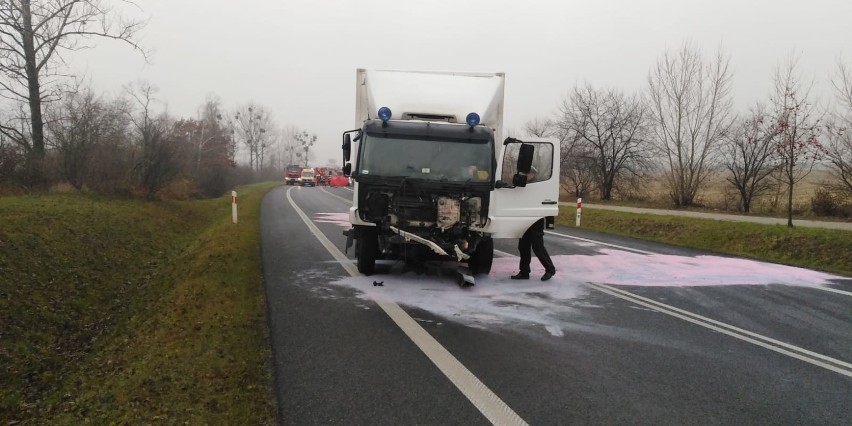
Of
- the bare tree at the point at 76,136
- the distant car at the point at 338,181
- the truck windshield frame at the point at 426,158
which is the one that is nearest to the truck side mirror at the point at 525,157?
the truck windshield frame at the point at 426,158

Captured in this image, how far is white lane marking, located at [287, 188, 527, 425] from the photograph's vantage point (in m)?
3.65

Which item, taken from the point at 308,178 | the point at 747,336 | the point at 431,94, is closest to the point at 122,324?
the point at 431,94

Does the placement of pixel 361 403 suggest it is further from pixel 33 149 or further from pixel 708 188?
pixel 708 188

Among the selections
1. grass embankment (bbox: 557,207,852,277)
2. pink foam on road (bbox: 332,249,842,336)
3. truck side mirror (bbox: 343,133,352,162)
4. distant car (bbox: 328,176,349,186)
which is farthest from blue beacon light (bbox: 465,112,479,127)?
distant car (bbox: 328,176,349,186)

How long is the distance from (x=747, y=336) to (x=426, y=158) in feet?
15.0

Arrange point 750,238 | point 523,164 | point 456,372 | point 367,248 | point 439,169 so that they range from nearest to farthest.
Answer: point 456,372, point 439,169, point 523,164, point 367,248, point 750,238

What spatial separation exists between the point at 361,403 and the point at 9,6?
18740mm

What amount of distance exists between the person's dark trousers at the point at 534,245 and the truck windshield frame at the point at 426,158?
4.68ft

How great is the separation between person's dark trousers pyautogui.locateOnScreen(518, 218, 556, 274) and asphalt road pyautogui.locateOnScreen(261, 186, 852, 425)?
1.28 ft

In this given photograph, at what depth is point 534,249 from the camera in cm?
848

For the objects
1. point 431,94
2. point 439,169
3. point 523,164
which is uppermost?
point 431,94

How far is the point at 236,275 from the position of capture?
8.35m

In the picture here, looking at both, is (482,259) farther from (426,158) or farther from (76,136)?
(76,136)

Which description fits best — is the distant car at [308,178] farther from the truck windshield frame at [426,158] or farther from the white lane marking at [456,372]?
the white lane marking at [456,372]
